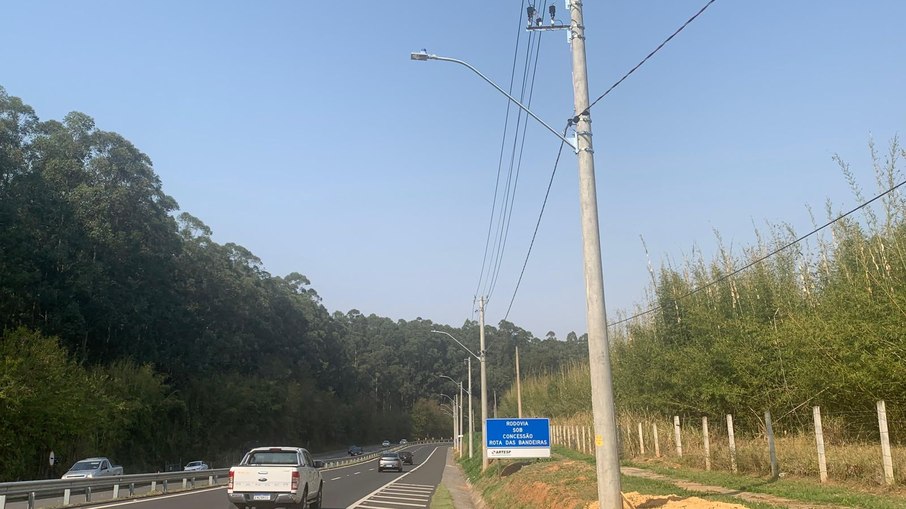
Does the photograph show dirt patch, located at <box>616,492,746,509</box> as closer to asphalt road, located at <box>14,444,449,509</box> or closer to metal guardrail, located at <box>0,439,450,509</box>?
asphalt road, located at <box>14,444,449,509</box>

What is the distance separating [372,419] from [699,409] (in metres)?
124

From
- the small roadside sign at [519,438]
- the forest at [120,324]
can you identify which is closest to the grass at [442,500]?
the small roadside sign at [519,438]

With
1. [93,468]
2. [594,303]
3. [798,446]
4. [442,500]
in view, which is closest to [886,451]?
[798,446]

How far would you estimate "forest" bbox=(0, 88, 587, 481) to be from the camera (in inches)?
1492

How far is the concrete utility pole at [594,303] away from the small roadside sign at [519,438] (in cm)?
1615

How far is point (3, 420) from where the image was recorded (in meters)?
33.1

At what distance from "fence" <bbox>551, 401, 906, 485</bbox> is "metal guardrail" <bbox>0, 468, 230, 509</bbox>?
20366mm

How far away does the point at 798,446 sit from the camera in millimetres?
18484

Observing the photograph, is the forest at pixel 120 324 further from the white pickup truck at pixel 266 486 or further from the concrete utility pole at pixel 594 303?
the concrete utility pole at pixel 594 303

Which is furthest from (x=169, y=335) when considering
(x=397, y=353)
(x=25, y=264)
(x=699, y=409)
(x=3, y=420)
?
(x=397, y=353)

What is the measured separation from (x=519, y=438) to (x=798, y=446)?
10.6 m

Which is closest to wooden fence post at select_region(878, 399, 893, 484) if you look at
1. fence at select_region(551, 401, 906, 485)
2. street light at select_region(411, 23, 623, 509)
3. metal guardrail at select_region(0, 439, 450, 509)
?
fence at select_region(551, 401, 906, 485)

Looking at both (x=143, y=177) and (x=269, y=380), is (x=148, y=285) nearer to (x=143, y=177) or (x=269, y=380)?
(x=143, y=177)

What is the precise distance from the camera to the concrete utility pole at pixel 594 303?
400 inches
